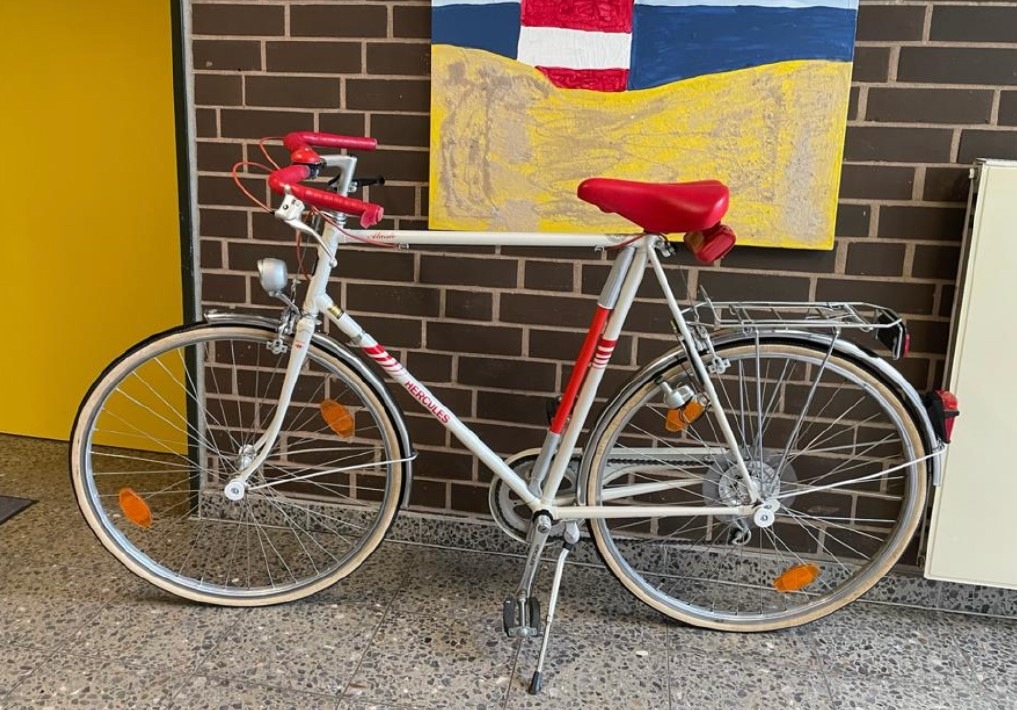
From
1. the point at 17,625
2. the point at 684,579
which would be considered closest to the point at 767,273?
the point at 684,579

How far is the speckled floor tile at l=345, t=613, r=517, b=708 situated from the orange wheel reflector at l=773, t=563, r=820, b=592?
2.04 feet

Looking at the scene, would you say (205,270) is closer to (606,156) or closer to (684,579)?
(606,156)

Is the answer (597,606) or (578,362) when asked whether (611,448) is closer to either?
(578,362)

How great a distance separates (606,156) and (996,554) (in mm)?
1256

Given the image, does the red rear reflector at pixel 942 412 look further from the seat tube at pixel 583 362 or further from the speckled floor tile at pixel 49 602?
the speckled floor tile at pixel 49 602

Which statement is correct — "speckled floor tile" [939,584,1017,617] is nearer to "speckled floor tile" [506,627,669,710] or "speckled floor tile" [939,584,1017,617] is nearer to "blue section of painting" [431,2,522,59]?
"speckled floor tile" [506,627,669,710]

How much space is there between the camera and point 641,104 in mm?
2035

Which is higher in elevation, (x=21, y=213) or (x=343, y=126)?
(x=343, y=126)

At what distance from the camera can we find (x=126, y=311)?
288cm

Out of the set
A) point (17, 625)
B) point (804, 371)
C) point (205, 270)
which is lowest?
point (17, 625)

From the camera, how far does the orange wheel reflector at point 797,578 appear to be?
6.58 ft

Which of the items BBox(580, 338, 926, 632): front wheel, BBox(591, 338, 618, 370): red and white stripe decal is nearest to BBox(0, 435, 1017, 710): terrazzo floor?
A: BBox(580, 338, 926, 632): front wheel

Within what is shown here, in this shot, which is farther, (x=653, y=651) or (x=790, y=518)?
(x=790, y=518)

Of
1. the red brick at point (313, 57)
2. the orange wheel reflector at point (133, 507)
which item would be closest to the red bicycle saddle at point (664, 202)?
the red brick at point (313, 57)
